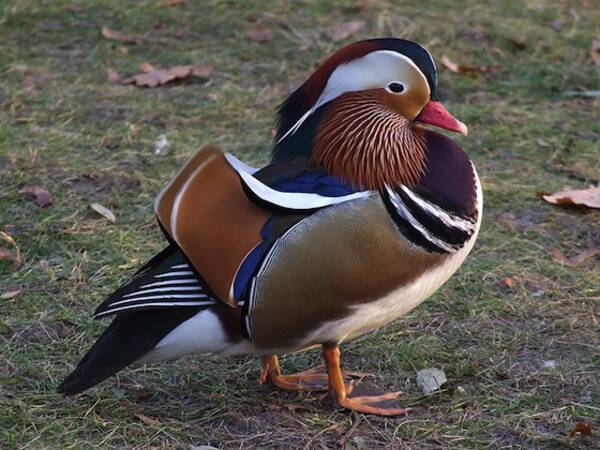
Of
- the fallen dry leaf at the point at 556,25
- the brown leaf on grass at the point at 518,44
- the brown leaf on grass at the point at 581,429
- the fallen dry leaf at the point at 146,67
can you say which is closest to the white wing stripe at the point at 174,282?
the brown leaf on grass at the point at 581,429

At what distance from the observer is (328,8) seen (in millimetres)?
5801

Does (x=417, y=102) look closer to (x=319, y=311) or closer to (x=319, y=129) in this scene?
(x=319, y=129)

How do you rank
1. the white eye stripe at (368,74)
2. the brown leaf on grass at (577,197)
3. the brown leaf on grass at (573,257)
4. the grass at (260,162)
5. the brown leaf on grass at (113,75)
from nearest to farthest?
1. the white eye stripe at (368,74)
2. the grass at (260,162)
3. the brown leaf on grass at (573,257)
4. the brown leaf on grass at (577,197)
5. the brown leaf on grass at (113,75)

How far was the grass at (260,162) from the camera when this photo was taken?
102 inches

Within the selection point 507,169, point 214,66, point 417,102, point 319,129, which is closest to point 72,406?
point 319,129

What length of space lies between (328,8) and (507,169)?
2022 mm

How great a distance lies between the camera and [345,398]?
8.66 ft

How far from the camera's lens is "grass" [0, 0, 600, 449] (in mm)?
2584

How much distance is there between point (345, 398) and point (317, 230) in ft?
1.67

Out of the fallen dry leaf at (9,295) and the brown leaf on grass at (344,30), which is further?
the brown leaf on grass at (344,30)

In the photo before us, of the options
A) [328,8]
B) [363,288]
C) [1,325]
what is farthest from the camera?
[328,8]

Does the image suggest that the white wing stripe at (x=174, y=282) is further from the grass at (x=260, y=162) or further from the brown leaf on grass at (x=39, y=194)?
the brown leaf on grass at (x=39, y=194)

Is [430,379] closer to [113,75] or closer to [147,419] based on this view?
[147,419]

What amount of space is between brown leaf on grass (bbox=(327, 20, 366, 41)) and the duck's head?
288 centimetres
